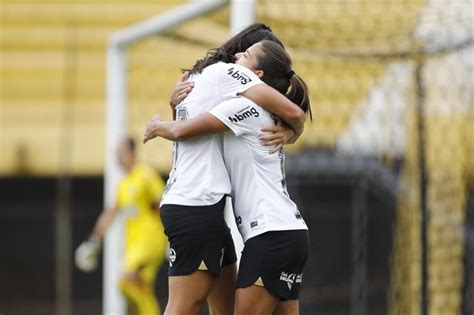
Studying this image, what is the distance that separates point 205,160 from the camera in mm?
4656

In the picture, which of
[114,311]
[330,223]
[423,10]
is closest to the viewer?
[423,10]

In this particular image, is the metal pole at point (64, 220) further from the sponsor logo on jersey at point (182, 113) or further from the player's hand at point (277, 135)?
the player's hand at point (277, 135)

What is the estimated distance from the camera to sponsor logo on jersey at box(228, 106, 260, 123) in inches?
181

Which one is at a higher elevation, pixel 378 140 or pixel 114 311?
pixel 378 140

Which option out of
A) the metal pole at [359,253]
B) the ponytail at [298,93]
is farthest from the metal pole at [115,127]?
the ponytail at [298,93]

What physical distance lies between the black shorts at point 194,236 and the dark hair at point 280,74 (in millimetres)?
573

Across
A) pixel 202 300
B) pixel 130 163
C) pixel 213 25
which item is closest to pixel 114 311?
pixel 130 163

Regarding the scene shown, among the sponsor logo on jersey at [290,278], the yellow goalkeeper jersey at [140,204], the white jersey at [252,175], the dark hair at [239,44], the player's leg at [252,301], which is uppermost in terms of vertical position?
the dark hair at [239,44]

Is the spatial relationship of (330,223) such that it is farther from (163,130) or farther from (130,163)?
(163,130)

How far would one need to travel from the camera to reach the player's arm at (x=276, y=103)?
15.3 feet

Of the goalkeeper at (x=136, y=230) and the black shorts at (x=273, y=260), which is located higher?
the black shorts at (x=273, y=260)

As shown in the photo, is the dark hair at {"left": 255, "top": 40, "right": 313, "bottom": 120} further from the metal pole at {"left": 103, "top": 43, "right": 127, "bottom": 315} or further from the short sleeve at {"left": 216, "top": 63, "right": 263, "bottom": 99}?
the metal pole at {"left": 103, "top": 43, "right": 127, "bottom": 315}

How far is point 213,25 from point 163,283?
5.44 m

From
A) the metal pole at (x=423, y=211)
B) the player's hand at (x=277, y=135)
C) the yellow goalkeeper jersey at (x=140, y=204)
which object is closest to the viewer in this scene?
the player's hand at (x=277, y=135)
